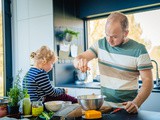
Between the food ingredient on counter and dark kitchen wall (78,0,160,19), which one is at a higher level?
dark kitchen wall (78,0,160,19)

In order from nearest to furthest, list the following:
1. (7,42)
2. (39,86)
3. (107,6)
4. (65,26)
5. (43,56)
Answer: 1. (39,86)
2. (43,56)
3. (107,6)
4. (65,26)
5. (7,42)

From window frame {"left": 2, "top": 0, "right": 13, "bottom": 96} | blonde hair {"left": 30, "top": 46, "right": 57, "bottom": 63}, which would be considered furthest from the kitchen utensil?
window frame {"left": 2, "top": 0, "right": 13, "bottom": 96}

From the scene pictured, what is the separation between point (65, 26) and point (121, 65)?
6.69 feet

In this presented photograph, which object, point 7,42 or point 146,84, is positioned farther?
point 7,42

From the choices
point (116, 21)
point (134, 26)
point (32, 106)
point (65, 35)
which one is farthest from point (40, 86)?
point (134, 26)

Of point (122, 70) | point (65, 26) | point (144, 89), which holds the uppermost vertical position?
point (65, 26)

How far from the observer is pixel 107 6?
11.2ft

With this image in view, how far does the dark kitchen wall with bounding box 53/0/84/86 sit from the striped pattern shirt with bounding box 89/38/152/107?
177cm

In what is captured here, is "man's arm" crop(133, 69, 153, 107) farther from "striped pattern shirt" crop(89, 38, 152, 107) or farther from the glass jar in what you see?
the glass jar

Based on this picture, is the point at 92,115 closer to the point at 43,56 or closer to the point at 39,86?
the point at 39,86

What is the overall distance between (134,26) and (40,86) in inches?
71.5

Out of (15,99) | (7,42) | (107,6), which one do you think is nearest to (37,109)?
(15,99)

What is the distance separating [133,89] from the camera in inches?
64.0

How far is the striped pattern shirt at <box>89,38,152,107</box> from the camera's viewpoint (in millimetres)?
1559
